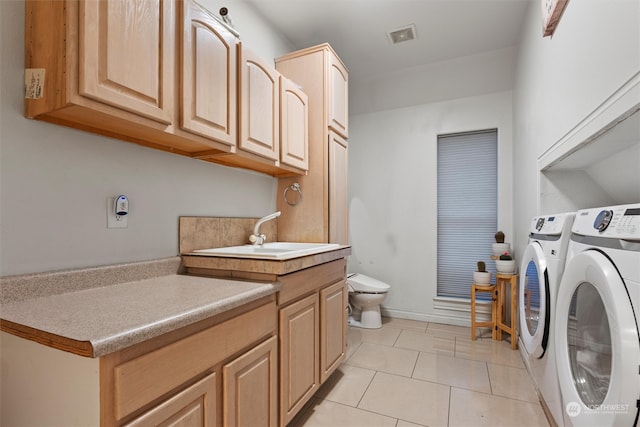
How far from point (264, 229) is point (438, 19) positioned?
7.29 ft

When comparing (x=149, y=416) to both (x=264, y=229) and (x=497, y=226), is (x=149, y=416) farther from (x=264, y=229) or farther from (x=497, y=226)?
(x=497, y=226)

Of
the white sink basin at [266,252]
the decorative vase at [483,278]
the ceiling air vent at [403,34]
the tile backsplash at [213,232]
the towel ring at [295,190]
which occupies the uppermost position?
the ceiling air vent at [403,34]

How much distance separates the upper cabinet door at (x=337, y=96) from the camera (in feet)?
7.80

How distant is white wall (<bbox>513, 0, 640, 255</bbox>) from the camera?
105 centimetres

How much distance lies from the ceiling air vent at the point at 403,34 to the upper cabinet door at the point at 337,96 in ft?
1.85

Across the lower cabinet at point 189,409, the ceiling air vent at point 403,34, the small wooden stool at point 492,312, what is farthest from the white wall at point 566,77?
the lower cabinet at point 189,409

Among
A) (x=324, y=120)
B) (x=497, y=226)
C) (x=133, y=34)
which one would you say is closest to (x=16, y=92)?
(x=133, y=34)

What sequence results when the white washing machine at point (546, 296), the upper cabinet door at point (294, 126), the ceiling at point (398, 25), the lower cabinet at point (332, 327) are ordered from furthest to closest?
1. the ceiling at point (398, 25)
2. the upper cabinet door at point (294, 126)
3. the lower cabinet at point (332, 327)
4. the white washing machine at point (546, 296)

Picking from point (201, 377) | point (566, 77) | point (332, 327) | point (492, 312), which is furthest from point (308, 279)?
point (492, 312)

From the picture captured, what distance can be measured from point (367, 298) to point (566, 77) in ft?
7.61

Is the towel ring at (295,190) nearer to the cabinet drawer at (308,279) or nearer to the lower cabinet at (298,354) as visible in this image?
the cabinet drawer at (308,279)

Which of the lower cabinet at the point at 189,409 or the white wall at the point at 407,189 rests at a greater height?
the white wall at the point at 407,189

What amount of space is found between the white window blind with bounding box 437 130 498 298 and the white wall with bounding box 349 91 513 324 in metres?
0.10

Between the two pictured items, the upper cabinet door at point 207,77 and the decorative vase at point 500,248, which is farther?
the decorative vase at point 500,248
